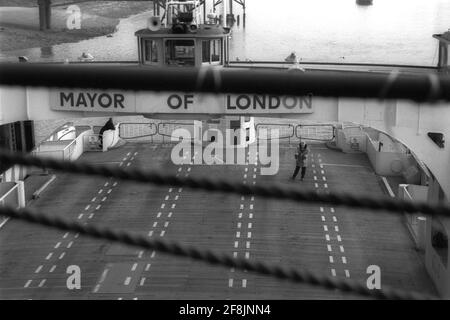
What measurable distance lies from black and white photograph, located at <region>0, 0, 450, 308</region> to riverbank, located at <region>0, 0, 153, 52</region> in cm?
2382

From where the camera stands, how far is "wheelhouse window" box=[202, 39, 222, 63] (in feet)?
55.6

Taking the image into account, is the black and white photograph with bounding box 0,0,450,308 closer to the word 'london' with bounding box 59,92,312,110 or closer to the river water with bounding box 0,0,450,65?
the word 'london' with bounding box 59,92,312,110

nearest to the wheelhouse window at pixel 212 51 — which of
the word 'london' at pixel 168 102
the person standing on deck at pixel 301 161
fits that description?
the word 'london' at pixel 168 102

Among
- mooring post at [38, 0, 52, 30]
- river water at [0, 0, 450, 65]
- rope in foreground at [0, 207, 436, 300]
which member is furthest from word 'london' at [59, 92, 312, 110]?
mooring post at [38, 0, 52, 30]

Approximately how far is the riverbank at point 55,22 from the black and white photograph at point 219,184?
78.1ft

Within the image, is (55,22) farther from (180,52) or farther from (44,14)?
(180,52)

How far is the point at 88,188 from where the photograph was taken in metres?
14.9

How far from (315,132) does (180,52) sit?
6.44 metres

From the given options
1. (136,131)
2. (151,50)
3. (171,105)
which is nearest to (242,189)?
(171,105)

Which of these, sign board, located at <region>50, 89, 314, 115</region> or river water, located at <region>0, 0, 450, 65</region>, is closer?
sign board, located at <region>50, 89, 314, 115</region>

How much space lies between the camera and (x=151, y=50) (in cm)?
1695

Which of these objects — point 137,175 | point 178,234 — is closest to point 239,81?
point 137,175

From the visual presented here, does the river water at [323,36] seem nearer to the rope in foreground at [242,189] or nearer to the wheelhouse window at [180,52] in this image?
the wheelhouse window at [180,52]

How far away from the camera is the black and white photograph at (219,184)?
143 cm
